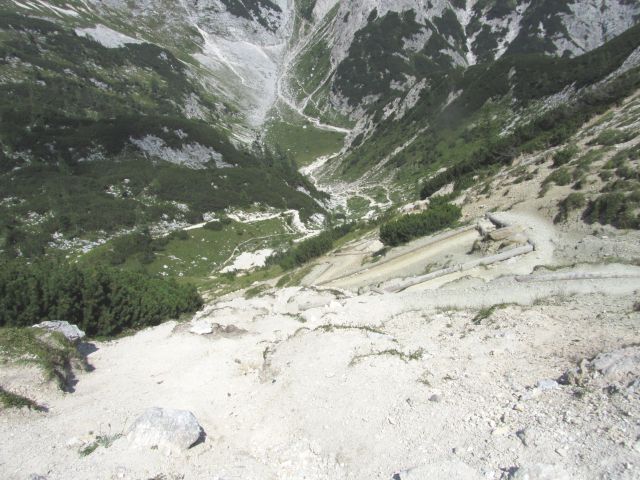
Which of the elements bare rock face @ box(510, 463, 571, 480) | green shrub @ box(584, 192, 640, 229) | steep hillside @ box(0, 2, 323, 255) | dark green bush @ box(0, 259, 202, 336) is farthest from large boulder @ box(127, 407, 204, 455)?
steep hillside @ box(0, 2, 323, 255)

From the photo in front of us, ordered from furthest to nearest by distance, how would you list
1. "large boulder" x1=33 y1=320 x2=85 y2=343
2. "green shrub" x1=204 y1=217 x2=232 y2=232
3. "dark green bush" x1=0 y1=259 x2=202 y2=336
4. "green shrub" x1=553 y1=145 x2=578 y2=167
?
"green shrub" x1=204 y1=217 x2=232 y2=232
"green shrub" x1=553 y1=145 x2=578 y2=167
"dark green bush" x1=0 y1=259 x2=202 y2=336
"large boulder" x1=33 y1=320 x2=85 y2=343

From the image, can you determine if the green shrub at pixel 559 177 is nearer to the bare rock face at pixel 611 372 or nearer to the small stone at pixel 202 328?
the bare rock face at pixel 611 372

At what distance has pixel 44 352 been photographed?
12.7 m

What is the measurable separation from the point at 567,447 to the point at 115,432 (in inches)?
377

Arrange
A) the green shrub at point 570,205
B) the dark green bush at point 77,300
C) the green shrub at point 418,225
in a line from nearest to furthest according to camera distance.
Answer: the dark green bush at point 77,300 → the green shrub at point 570,205 → the green shrub at point 418,225

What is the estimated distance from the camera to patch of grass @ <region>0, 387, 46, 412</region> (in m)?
9.73

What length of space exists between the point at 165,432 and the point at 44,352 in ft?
22.7

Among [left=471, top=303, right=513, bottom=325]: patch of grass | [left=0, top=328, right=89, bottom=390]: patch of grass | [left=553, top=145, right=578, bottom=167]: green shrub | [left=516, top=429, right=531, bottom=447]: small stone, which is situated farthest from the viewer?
[left=553, top=145, right=578, bottom=167]: green shrub

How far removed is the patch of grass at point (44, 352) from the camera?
12.1 meters

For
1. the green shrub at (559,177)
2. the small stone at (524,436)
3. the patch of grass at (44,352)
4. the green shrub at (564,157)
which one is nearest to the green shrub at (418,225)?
the green shrub at (559,177)

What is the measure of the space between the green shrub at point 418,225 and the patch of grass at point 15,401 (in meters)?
22.4

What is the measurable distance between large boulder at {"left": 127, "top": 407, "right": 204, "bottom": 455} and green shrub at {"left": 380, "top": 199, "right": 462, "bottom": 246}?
21.3m

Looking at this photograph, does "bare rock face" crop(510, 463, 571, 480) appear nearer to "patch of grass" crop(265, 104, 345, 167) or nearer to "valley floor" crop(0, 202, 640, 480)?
"valley floor" crop(0, 202, 640, 480)

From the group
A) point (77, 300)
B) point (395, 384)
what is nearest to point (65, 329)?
point (77, 300)
